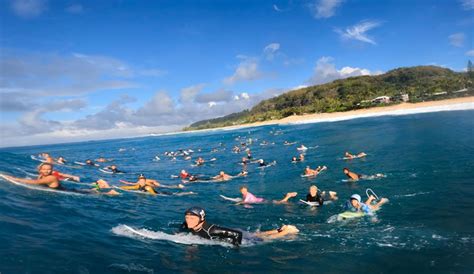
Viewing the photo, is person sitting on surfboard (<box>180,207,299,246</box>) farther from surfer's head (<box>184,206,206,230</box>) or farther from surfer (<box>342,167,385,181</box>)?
surfer (<box>342,167,385,181</box>)

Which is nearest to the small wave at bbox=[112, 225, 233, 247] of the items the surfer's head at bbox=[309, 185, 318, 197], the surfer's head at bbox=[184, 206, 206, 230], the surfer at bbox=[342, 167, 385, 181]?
the surfer's head at bbox=[184, 206, 206, 230]

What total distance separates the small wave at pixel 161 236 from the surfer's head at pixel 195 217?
47cm

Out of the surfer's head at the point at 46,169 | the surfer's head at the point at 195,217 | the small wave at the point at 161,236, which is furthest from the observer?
the surfer's head at the point at 46,169

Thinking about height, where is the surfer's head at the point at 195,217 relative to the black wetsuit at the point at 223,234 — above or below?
above

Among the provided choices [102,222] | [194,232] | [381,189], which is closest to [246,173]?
[381,189]

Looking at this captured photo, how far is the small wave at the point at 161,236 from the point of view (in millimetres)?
10892

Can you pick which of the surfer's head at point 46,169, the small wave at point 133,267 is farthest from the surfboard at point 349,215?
the surfer's head at point 46,169

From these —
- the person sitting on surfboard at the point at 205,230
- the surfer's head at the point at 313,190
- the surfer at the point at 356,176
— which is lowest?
the surfer at the point at 356,176

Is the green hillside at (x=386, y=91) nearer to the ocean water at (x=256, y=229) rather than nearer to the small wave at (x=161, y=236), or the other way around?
the ocean water at (x=256, y=229)

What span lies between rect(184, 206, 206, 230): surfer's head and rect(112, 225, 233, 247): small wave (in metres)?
0.47

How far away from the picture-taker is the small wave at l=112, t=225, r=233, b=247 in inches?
429

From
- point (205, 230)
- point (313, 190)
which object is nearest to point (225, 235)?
point (205, 230)

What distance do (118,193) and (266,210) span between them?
9880 millimetres

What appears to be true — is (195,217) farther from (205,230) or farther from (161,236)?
(161,236)
